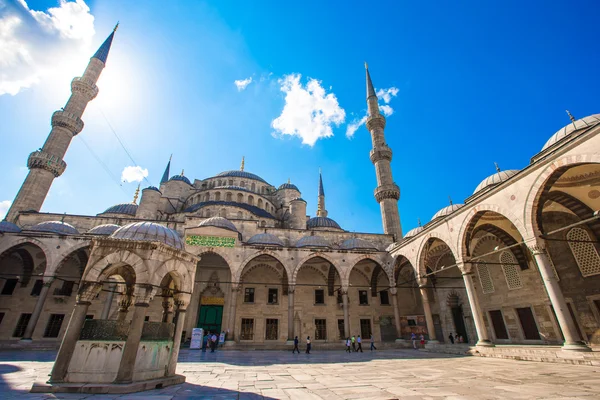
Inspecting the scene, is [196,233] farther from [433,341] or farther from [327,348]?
[433,341]

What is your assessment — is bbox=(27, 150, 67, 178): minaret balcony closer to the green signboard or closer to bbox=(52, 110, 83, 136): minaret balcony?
bbox=(52, 110, 83, 136): minaret balcony

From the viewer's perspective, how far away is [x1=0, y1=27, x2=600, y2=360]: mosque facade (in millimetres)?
6418

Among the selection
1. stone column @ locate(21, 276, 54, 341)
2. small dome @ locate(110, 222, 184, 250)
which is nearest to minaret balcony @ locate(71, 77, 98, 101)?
stone column @ locate(21, 276, 54, 341)

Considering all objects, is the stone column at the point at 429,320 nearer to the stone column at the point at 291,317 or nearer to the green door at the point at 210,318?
the stone column at the point at 291,317

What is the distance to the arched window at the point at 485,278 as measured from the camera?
45.7ft

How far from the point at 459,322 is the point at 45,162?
2844cm

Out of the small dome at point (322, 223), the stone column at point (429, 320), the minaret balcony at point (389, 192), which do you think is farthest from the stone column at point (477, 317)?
the small dome at point (322, 223)

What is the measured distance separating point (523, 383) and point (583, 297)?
30.8ft

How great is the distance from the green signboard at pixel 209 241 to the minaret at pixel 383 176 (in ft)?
41.0

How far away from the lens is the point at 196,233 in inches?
622

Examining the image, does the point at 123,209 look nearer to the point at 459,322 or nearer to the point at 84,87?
the point at 84,87

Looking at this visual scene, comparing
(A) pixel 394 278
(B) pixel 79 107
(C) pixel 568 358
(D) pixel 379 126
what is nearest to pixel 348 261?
(A) pixel 394 278

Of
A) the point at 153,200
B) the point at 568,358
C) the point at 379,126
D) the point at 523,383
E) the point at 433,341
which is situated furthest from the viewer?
the point at 379,126

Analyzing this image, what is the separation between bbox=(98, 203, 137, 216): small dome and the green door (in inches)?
442
